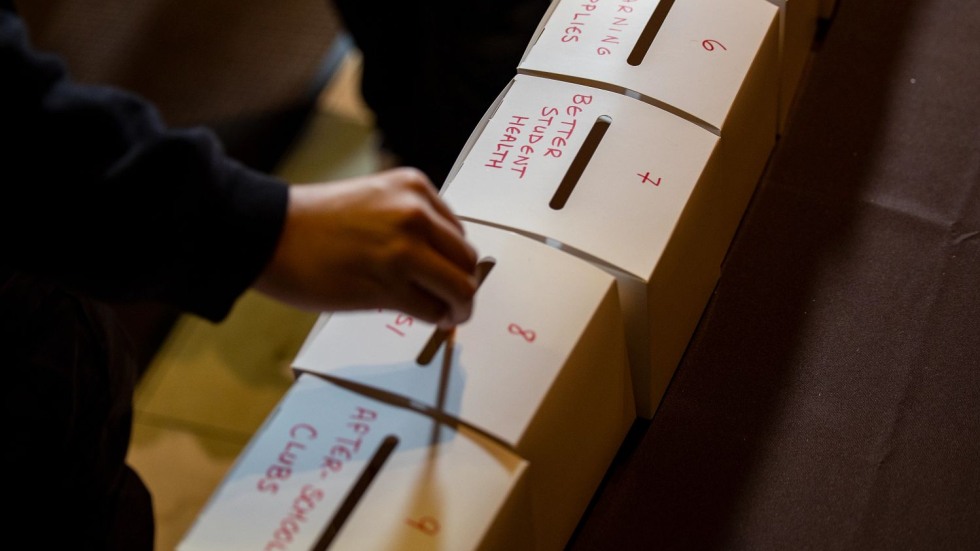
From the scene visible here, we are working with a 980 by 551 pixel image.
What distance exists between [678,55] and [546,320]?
27 cm

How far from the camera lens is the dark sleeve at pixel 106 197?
0.52m

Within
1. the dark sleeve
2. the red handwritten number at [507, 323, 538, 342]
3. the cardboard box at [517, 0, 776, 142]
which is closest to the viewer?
the dark sleeve

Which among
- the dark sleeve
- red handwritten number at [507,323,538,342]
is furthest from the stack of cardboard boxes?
the dark sleeve

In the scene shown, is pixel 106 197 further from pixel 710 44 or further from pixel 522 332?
pixel 710 44

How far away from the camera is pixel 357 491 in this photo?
1.95ft

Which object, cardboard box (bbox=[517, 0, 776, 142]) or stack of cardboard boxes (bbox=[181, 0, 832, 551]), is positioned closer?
stack of cardboard boxes (bbox=[181, 0, 832, 551])

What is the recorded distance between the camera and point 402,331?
26.1 inches

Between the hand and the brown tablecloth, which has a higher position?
the hand

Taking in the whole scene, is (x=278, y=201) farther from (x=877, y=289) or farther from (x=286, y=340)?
(x=286, y=340)

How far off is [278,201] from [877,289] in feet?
1.70

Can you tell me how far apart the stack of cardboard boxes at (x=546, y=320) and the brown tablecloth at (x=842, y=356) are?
0.04m

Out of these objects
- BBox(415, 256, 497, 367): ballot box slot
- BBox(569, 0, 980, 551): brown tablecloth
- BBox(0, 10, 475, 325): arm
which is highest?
BBox(0, 10, 475, 325): arm

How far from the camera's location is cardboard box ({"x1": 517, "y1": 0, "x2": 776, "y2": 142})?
747 millimetres

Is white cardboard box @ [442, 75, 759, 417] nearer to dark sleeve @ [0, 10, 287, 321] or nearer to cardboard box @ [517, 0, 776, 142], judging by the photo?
cardboard box @ [517, 0, 776, 142]
